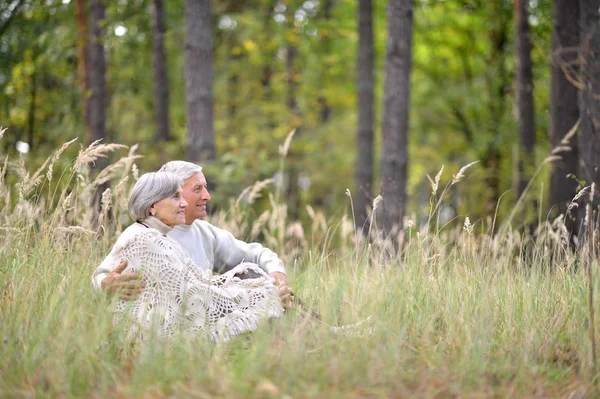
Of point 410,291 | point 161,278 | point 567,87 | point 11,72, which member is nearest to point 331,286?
point 410,291

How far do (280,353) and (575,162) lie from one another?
20.3 feet

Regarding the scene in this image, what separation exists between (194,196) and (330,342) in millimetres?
1438

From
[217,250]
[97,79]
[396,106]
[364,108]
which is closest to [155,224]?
[217,250]

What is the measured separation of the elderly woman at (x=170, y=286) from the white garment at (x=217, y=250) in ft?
1.14

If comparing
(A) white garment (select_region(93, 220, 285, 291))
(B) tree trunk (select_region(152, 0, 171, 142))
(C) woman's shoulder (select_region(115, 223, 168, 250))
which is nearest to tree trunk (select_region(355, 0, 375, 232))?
(B) tree trunk (select_region(152, 0, 171, 142))

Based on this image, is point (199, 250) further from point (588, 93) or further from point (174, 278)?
point (588, 93)

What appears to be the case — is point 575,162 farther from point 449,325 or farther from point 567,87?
point 449,325

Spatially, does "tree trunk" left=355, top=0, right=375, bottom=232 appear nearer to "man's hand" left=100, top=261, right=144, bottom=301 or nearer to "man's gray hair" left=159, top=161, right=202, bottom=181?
"man's gray hair" left=159, top=161, right=202, bottom=181

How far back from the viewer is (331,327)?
4098mm

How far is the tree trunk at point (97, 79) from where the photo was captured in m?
11.6

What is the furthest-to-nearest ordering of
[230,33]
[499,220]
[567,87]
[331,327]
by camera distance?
[230,33] → [499,220] → [567,87] → [331,327]

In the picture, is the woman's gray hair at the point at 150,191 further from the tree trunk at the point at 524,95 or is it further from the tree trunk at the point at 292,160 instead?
the tree trunk at the point at 292,160

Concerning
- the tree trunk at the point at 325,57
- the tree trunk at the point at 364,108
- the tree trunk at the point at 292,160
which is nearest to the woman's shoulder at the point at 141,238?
the tree trunk at the point at 364,108

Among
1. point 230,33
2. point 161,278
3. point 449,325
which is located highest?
point 230,33
